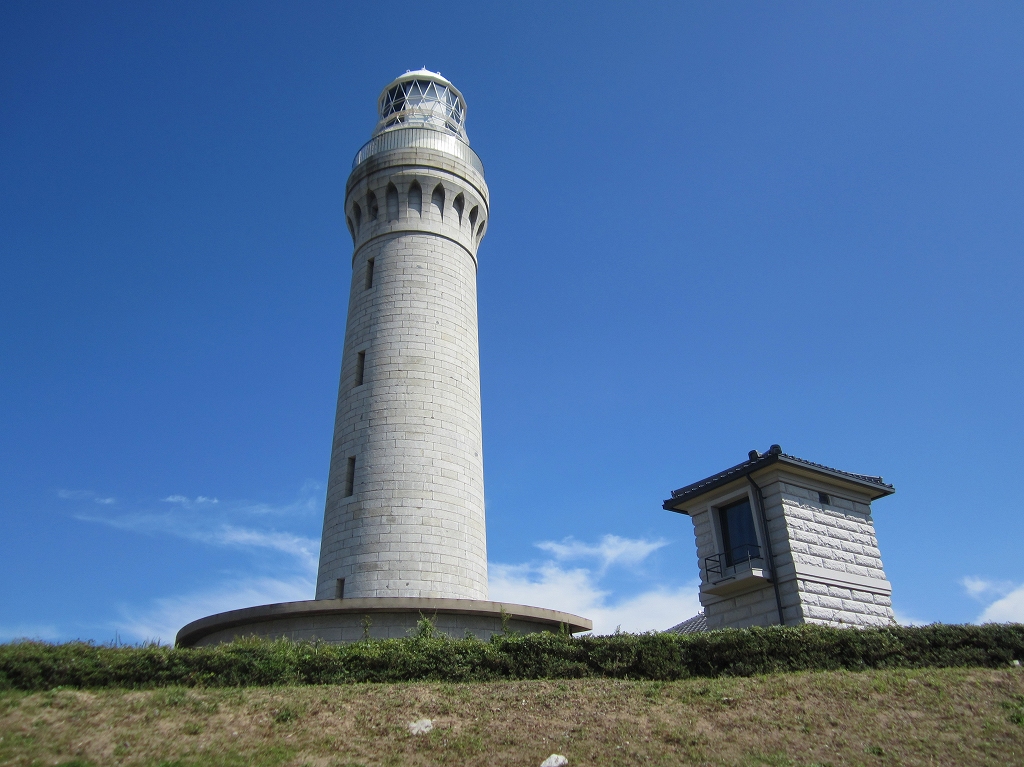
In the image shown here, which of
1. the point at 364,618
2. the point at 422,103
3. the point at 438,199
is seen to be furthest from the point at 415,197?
the point at 364,618

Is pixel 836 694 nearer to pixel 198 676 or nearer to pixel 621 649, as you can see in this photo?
pixel 621 649

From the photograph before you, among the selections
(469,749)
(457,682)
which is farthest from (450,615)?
(469,749)

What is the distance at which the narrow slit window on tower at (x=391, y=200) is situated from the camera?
32438 mm

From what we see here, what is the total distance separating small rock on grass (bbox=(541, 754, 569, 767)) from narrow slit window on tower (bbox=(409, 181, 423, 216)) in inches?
914

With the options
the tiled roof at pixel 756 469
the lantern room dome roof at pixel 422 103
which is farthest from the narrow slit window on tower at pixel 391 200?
the tiled roof at pixel 756 469

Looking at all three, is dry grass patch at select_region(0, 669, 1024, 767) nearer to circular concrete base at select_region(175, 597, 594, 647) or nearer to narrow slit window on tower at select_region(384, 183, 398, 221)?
circular concrete base at select_region(175, 597, 594, 647)

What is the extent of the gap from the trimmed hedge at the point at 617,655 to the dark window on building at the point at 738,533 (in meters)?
5.88

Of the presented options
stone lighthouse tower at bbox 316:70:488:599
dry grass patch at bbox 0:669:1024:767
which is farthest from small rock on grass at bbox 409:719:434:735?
stone lighthouse tower at bbox 316:70:488:599

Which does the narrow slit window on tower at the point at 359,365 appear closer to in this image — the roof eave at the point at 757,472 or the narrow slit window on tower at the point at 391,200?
the narrow slit window on tower at the point at 391,200

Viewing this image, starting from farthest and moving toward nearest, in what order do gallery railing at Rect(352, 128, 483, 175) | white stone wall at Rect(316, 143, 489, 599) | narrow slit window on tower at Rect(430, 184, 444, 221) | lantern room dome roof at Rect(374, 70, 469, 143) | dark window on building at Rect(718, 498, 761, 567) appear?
1. lantern room dome roof at Rect(374, 70, 469, 143)
2. gallery railing at Rect(352, 128, 483, 175)
3. narrow slit window on tower at Rect(430, 184, 444, 221)
4. white stone wall at Rect(316, 143, 489, 599)
5. dark window on building at Rect(718, 498, 761, 567)

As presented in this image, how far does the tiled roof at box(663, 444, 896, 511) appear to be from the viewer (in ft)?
80.6

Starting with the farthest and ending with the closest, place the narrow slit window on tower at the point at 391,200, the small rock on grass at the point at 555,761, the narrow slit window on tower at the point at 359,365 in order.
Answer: the narrow slit window on tower at the point at 391,200
the narrow slit window on tower at the point at 359,365
the small rock on grass at the point at 555,761

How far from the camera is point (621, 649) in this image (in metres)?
18.4

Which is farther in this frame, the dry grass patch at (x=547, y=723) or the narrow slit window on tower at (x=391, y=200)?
the narrow slit window on tower at (x=391, y=200)
